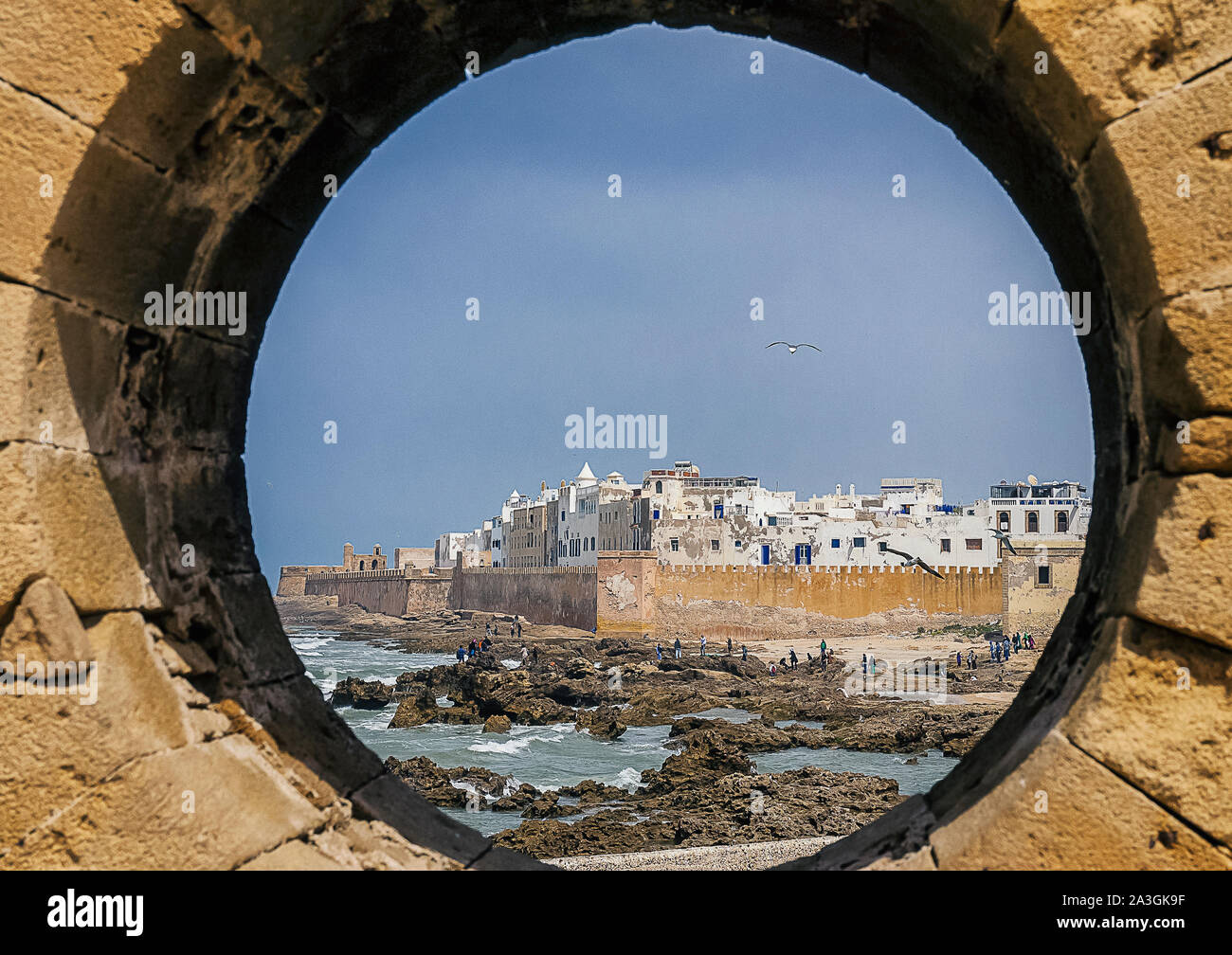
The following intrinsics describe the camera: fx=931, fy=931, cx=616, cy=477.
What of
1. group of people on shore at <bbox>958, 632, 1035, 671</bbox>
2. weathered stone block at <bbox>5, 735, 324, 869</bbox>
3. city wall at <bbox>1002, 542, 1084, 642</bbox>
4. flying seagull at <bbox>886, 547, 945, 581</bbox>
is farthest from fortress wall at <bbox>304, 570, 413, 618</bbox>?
weathered stone block at <bbox>5, 735, 324, 869</bbox>

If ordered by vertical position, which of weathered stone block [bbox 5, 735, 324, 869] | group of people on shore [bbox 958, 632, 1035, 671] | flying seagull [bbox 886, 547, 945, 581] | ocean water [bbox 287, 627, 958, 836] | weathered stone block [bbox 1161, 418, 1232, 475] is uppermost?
weathered stone block [bbox 1161, 418, 1232, 475]

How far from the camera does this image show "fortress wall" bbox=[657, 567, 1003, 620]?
1809 inches

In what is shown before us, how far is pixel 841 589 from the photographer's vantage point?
151 feet

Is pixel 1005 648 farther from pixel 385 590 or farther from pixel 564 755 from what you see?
pixel 385 590

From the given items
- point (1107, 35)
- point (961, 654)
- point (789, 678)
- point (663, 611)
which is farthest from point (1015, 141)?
point (663, 611)

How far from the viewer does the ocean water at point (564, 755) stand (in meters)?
19.1

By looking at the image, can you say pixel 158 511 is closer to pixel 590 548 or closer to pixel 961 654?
pixel 961 654

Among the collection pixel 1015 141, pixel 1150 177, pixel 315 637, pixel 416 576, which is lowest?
pixel 315 637

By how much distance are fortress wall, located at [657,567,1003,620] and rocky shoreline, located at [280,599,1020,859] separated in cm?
446

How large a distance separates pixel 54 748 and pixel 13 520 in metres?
0.51

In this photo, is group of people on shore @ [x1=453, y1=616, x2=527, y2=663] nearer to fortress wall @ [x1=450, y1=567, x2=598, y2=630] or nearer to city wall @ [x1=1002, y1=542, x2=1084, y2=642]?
fortress wall @ [x1=450, y1=567, x2=598, y2=630]

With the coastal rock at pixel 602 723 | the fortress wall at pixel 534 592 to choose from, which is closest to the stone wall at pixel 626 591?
the fortress wall at pixel 534 592

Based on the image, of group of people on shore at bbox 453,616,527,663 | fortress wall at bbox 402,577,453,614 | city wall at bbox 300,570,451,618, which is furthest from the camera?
city wall at bbox 300,570,451,618

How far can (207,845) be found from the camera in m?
2.16
